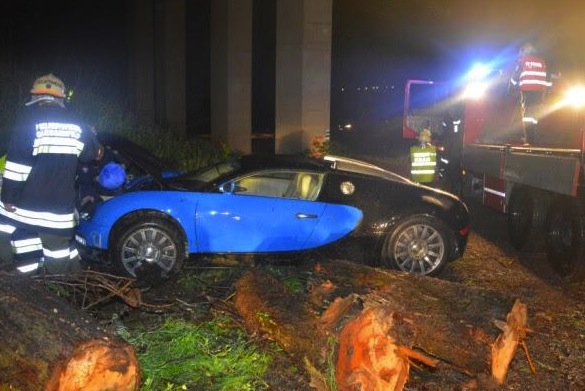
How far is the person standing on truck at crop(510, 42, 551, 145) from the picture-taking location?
9.26 meters

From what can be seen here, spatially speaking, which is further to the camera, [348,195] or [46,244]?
[348,195]

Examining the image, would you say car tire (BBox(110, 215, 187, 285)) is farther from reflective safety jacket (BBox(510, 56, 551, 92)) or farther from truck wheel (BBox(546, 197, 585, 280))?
reflective safety jacket (BBox(510, 56, 551, 92))

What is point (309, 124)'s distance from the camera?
15.7m

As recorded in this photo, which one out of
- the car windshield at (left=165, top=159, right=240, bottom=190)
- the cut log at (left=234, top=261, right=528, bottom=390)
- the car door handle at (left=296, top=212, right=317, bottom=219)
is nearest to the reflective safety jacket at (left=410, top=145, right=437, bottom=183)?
the car windshield at (left=165, top=159, right=240, bottom=190)

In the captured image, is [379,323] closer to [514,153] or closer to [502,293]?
[502,293]

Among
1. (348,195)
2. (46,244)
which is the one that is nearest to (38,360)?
(46,244)

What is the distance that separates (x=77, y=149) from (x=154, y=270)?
149cm

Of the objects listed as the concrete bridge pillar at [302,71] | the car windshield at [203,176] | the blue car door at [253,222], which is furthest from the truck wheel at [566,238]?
the concrete bridge pillar at [302,71]

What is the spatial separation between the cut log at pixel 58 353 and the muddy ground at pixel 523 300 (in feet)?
3.57

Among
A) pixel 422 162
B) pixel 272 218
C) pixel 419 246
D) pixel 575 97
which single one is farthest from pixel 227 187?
pixel 575 97

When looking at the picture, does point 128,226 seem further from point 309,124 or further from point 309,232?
point 309,124

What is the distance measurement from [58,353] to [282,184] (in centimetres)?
357

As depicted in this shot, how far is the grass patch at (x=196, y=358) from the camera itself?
3.58m

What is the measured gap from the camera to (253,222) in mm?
5855
